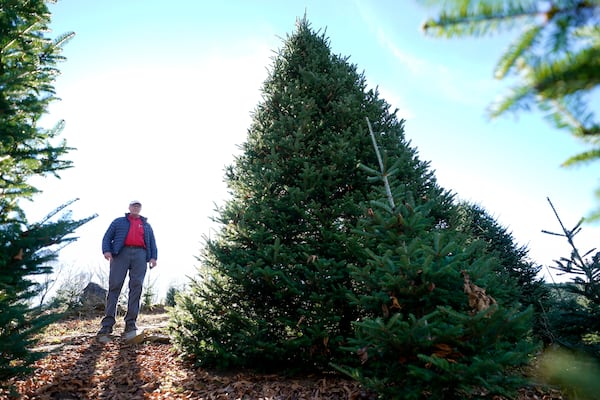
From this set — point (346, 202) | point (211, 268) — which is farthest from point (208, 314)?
Answer: point (346, 202)

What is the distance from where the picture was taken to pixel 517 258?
11.9m

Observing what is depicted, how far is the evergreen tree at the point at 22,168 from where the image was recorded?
2.87m

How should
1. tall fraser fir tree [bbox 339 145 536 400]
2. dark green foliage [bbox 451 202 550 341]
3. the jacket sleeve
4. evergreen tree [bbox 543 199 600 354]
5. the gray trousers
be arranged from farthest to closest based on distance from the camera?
dark green foliage [bbox 451 202 550 341] < the jacket sleeve < the gray trousers < evergreen tree [bbox 543 199 600 354] < tall fraser fir tree [bbox 339 145 536 400]

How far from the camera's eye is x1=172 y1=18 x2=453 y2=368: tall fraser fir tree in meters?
4.09

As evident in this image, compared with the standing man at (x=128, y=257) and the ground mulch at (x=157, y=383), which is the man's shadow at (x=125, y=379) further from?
the standing man at (x=128, y=257)

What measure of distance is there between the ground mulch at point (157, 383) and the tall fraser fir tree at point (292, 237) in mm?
271

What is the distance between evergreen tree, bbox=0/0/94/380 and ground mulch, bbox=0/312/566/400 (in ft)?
1.39

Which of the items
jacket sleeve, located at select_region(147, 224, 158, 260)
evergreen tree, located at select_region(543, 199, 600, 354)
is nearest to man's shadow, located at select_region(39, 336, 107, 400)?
jacket sleeve, located at select_region(147, 224, 158, 260)

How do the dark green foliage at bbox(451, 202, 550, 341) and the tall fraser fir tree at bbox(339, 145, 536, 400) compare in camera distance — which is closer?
the tall fraser fir tree at bbox(339, 145, 536, 400)

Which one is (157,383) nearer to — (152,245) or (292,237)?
(292,237)

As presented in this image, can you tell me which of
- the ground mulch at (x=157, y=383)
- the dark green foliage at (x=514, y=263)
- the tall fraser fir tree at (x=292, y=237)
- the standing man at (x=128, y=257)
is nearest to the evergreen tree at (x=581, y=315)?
the ground mulch at (x=157, y=383)

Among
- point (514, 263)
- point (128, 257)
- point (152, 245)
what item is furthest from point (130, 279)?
point (514, 263)

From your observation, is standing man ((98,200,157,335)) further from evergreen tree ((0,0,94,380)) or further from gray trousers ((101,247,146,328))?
evergreen tree ((0,0,94,380))

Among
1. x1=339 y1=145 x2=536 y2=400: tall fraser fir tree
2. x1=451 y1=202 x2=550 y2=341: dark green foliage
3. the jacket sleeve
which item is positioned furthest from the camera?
x1=451 y1=202 x2=550 y2=341: dark green foliage
